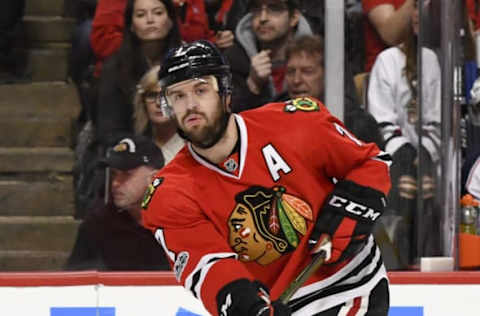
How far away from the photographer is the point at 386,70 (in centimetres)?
393

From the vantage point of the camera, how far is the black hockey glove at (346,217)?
234 centimetres

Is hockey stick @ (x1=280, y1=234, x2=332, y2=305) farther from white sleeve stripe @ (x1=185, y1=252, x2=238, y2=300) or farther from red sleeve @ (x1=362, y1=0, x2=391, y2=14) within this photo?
red sleeve @ (x1=362, y1=0, x2=391, y2=14)

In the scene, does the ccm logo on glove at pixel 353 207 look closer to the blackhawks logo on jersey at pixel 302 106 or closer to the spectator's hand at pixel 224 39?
the blackhawks logo on jersey at pixel 302 106

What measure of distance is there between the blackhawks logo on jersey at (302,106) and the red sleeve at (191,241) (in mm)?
275

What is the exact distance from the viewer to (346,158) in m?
2.38

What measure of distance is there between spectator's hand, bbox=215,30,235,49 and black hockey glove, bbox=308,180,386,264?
1.62 meters

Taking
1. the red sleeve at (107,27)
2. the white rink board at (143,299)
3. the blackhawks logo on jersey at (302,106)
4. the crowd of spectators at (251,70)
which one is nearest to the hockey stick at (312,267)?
the blackhawks logo on jersey at (302,106)

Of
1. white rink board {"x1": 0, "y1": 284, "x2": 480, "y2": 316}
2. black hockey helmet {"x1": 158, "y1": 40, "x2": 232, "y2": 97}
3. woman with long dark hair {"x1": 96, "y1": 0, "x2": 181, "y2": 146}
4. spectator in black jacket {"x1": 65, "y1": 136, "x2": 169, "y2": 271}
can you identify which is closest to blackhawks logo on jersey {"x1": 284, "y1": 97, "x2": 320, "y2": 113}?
black hockey helmet {"x1": 158, "y1": 40, "x2": 232, "y2": 97}

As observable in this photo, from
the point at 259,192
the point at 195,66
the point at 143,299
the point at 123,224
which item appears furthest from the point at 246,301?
the point at 123,224

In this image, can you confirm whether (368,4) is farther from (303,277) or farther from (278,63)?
(303,277)

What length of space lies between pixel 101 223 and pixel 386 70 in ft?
3.68

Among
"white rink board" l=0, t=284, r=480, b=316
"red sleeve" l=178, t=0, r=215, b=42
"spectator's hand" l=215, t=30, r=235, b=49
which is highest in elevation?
"red sleeve" l=178, t=0, r=215, b=42

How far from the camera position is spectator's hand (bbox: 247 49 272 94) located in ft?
12.9

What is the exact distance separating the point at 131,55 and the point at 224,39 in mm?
333
